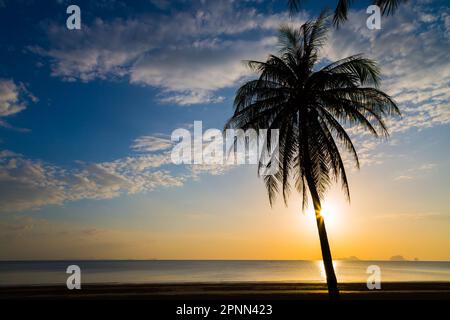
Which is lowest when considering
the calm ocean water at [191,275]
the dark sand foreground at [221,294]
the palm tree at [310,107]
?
the calm ocean water at [191,275]

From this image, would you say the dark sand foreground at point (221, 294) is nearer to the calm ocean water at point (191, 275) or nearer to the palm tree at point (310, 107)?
the palm tree at point (310, 107)

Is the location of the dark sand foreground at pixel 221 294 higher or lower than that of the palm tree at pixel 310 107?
lower

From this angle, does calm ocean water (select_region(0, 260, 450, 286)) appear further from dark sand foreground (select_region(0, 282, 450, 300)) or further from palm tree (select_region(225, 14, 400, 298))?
Answer: palm tree (select_region(225, 14, 400, 298))

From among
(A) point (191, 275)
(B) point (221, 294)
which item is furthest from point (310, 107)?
(A) point (191, 275)

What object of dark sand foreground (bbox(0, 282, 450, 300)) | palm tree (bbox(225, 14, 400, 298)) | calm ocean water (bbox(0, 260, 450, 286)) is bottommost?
calm ocean water (bbox(0, 260, 450, 286))

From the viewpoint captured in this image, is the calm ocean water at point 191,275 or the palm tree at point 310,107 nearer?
the palm tree at point 310,107

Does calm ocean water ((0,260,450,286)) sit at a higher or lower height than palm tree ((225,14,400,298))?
lower

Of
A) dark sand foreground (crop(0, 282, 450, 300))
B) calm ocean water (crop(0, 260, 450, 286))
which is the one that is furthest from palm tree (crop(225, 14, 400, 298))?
calm ocean water (crop(0, 260, 450, 286))

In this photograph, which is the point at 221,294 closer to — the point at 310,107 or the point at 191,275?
the point at 310,107

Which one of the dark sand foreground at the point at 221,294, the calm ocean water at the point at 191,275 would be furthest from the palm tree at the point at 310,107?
the calm ocean water at the point at 191,275
